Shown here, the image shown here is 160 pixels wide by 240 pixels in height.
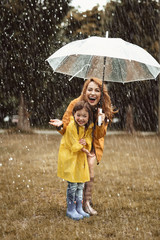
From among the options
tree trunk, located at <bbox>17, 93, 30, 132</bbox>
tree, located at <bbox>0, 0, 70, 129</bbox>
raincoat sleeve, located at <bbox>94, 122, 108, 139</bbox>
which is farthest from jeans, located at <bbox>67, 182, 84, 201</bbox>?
tree trunk, located at <bbox>17, 93, 30, 132</bbox>

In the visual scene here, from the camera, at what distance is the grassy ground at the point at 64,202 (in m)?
3.87

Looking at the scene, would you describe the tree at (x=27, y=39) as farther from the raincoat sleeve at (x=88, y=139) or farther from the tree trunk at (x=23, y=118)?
the raincoat sleeve at (x=88, y=139)

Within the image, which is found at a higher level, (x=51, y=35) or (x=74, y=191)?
(x=51, y=35)

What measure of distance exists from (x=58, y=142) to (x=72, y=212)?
902 cm

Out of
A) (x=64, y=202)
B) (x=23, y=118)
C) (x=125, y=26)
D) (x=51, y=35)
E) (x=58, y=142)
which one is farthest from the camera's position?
(x=23, y=118)

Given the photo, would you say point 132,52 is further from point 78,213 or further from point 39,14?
point 39,14

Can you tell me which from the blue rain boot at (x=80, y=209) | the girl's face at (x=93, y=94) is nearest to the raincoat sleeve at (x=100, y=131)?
the girl's face at (x=93, y=94)

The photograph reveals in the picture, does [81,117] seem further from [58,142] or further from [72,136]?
[58,142]

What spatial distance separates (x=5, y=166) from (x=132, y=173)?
312 centimetres

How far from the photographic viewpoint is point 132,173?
24.3 feet

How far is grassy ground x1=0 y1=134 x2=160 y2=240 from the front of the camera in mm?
3873

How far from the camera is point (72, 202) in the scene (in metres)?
4.30

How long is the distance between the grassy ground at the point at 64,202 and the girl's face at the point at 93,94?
1610 mm

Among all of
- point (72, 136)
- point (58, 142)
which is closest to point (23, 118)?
point (58, 142)
